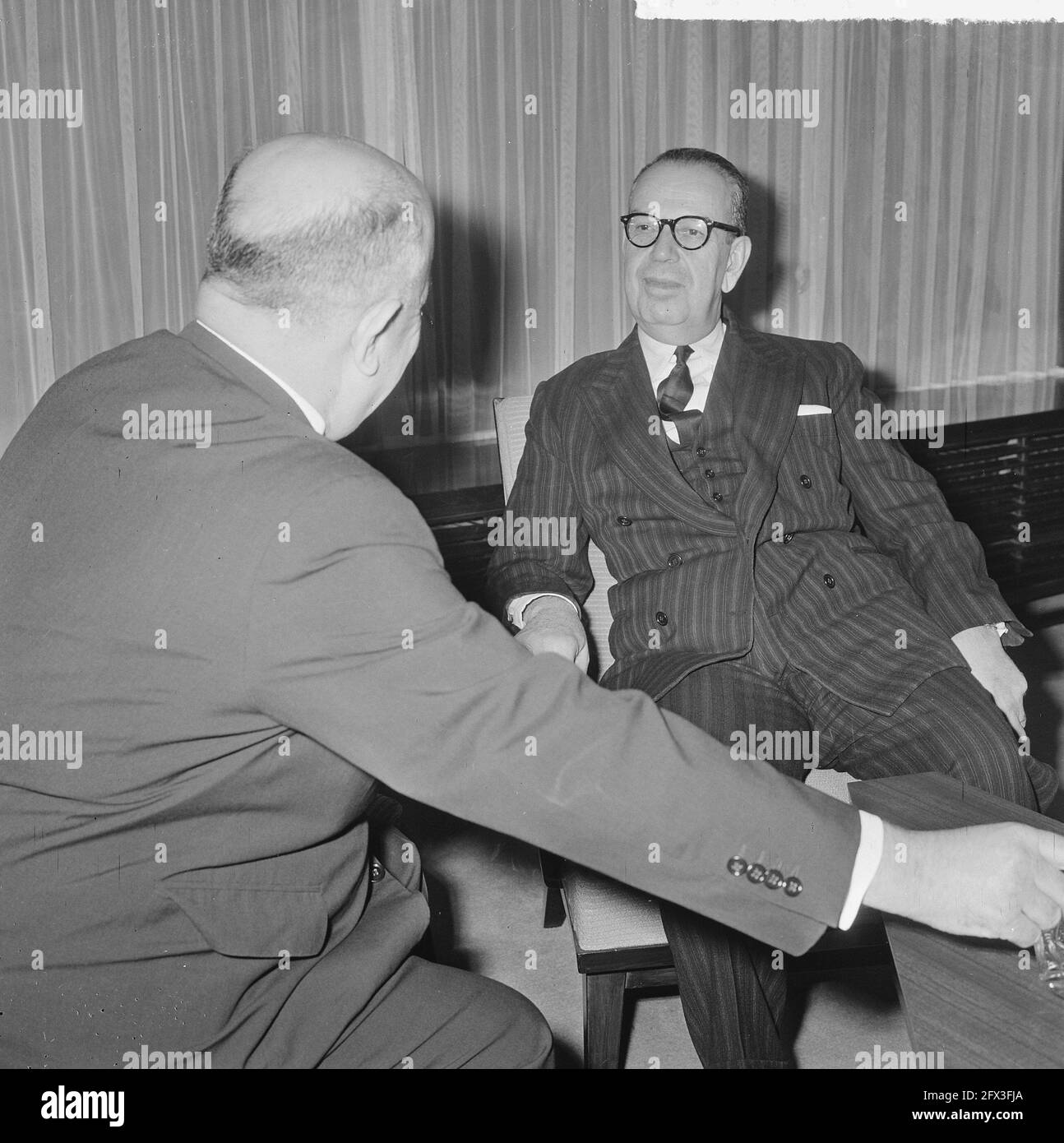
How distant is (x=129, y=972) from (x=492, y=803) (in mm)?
381

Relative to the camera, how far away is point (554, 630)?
2076 millimetres

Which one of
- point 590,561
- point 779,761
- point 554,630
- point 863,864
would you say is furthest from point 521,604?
point 863,864

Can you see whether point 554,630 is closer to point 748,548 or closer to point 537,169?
point 748,548

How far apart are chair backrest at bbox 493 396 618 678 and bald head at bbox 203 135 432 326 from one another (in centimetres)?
121

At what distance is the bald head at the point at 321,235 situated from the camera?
3.77 ft

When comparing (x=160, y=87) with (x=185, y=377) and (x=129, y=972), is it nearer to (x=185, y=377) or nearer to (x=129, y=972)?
(x=185, y=377)

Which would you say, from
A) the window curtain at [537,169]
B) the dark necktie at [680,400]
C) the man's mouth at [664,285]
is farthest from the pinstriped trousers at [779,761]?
the window curtain at [537,169]

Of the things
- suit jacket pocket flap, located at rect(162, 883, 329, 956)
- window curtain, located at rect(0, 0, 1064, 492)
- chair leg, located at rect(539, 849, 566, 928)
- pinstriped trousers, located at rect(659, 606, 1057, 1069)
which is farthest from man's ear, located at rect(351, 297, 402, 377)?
window curtain, located at rect(0, 0, 1064, 492)

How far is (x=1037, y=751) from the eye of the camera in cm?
311

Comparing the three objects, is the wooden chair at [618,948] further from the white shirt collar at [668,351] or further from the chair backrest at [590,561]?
the white shirt collar at [668,351]

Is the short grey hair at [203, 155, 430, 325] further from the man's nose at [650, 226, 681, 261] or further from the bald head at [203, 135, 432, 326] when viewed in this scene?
the man's nose at [650, 226, 681, 261]

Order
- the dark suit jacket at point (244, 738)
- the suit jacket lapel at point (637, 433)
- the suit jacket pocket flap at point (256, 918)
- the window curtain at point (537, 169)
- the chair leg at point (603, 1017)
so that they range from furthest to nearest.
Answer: the window curtain at point (537, 169) < the suit jacket lapel at point (637, 433) < the chair leg at point (603, 1017) < the suit jacket pocket flap at point (256, 918) < the dark suit jacket at point (244, 738)

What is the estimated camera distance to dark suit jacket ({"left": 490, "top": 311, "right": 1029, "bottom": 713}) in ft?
6.84
